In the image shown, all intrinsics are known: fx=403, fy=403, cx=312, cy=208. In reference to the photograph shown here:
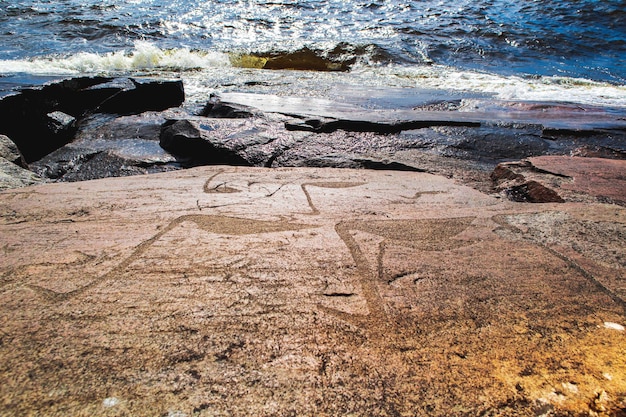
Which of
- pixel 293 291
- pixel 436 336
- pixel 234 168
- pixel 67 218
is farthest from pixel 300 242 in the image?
pixel 234 168

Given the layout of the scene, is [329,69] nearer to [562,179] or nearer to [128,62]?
[128,62]

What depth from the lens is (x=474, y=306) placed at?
3.62ft

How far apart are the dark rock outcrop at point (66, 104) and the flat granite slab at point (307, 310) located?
2129mm

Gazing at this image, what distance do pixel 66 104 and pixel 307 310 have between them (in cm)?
431

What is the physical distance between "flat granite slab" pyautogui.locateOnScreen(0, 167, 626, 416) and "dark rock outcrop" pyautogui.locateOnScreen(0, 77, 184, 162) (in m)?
2.13

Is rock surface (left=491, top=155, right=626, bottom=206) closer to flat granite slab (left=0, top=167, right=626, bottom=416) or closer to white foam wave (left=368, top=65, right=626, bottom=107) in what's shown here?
flat granite slab (left=0, top=167, right=626, bottom=416)

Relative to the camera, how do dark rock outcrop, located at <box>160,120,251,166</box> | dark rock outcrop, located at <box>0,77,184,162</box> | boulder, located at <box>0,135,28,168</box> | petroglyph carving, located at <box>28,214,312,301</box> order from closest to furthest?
petroglyph carving, located at <box>28,214,312,301</box> < boulder, located at <box>0,135,28,168</box> < dark rock outcrop, located at <box>160,120,251,166</box> < dark rock outcrop, located at <box>0,77,184,162</box>

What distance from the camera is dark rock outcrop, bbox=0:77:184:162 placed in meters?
3.59

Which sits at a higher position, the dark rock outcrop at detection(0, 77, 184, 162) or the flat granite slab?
the flat granite slab

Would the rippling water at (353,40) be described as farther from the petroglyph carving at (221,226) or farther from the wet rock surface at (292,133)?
the petroglyph carving at (221,226)

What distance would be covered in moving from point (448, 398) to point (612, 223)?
1.32 meters

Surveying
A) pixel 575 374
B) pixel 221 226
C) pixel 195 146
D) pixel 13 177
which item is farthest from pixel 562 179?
pixel 13 177

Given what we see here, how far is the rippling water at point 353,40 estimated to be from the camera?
725 centimetres

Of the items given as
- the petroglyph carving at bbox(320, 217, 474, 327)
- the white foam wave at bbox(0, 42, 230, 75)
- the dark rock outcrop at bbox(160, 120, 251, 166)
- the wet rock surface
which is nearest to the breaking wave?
the white foam wave at bbox(0, 42, 230, 75)
